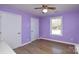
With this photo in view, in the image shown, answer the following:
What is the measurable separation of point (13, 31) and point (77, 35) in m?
2.22

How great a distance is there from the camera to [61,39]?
356cm

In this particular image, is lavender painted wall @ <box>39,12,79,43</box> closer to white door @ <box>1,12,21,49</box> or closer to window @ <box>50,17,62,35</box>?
window @ <box>50,17,62,35</box>

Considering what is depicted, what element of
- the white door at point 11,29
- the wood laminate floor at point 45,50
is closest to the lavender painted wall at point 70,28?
the wood laminate floor at point 45,50

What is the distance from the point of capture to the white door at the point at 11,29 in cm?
221

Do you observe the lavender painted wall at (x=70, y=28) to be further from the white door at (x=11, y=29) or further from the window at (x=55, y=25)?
the white door at (x=11, y=29)

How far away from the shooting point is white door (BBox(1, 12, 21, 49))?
7.24 feet

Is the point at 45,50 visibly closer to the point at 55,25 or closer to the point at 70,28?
the point at 70,28

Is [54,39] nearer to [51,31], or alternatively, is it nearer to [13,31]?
[51,31]

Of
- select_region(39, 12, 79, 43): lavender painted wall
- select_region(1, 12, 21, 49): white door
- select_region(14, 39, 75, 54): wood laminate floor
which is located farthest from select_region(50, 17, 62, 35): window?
select_region(1, 12, 21, 49): white door

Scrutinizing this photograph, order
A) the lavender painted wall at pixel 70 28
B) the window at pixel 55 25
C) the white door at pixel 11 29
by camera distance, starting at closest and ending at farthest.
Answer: the white door at pixel 11 29
the lavender painted wall at pixel 70 28
the window at pixel 55 25

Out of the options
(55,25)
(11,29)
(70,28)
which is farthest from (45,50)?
(55,25)
